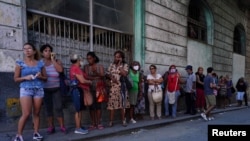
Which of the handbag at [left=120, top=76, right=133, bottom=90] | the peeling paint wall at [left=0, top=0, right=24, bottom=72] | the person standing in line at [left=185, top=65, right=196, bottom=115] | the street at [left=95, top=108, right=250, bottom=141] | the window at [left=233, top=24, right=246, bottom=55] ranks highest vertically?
the window at [left=233, top=24, right=246, bottom=55]

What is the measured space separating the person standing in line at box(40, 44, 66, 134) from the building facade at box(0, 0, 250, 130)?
0.71 m

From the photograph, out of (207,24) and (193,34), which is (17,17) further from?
(207,24)

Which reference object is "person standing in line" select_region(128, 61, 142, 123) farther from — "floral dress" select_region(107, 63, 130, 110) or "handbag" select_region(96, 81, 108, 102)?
"handbag" select_region(96, 81, 108, 102)

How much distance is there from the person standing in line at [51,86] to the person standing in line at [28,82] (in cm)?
52

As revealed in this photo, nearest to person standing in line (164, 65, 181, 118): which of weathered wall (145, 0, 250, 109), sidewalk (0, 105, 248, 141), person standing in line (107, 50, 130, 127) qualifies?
weathered wall (145, 0, 250, 109)

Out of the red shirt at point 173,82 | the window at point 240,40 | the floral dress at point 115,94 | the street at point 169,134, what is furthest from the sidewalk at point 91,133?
the window at point 240,40

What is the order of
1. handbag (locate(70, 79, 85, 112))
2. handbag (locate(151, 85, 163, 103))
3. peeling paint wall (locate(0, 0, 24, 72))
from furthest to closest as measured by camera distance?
handbag (locate(151, 85, 163, 103)) < handbag (locate(70, 79, 85, 112)) < peeling paint wall (locate(0, 0, 24, 72))

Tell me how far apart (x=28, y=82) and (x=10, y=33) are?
5.12 feet

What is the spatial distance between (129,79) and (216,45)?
391 inches

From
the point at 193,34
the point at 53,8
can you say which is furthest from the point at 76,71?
the point at 193,34

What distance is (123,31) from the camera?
35.0ft

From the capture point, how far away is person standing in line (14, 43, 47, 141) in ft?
18.8

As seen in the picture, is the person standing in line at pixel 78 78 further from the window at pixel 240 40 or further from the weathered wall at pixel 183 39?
the window at pixel 240 40

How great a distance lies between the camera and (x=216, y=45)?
16.9 m
